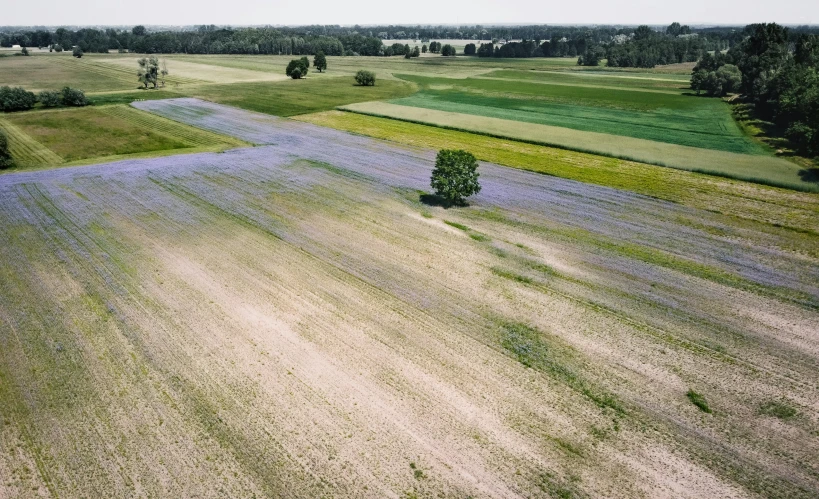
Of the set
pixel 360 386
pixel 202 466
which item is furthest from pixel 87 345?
pixel 360 386

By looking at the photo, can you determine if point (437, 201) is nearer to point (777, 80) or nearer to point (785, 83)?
point (785, 83)

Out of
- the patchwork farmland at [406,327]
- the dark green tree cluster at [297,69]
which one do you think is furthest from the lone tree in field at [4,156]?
the dark green tree cluster at [297,69]

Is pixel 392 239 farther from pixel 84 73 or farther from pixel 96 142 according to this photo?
pixel 84 73

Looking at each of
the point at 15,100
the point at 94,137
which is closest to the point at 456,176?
the point at 94,137

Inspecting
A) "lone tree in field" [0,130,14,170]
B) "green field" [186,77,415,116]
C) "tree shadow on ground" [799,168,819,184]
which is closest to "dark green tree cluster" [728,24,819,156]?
"tree shadow on ground" [799,168,819,184]

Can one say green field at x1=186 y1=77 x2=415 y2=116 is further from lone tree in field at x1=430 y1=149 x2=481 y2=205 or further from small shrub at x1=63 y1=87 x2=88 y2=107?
lone tree in field at x1=430 y1=149 x2=481 y2=205

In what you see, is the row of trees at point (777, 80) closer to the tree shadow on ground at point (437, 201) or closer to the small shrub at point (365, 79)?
the tree shadow on ground at point (437, 201)
